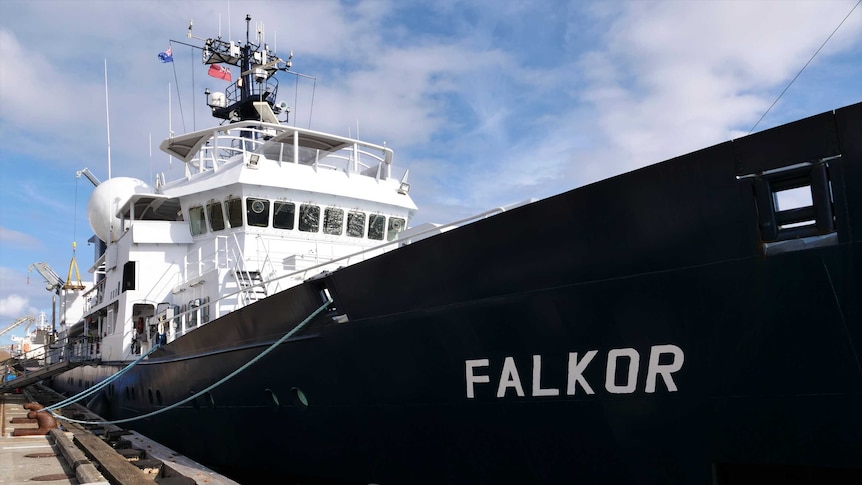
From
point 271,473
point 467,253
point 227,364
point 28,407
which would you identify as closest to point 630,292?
point 467,253

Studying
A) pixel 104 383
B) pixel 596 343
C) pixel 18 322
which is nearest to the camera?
pixel 596 343

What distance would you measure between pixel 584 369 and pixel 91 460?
697cm

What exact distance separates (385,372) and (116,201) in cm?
1400

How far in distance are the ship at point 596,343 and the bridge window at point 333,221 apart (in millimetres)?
3700

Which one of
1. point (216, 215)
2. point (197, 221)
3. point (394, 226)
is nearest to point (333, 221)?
point (394, 226)

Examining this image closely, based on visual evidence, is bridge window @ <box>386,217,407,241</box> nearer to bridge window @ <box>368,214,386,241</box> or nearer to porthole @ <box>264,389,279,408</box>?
bridge window @ <box>368,214,386,241</box>

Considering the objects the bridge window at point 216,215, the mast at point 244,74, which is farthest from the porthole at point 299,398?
the mast at point 244,74

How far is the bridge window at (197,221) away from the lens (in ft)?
39.1

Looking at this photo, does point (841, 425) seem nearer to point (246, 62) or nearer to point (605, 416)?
Answer: point (605, 416)

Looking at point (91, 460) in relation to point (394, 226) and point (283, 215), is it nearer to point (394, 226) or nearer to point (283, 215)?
point (283, 215)

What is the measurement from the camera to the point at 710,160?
4.29 metres

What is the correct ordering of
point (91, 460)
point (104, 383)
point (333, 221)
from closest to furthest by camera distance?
point (91, 460) → point (104, 383) → point (333, 221)

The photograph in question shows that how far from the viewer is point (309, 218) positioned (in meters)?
11.5

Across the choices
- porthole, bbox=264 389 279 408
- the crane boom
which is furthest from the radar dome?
the crane boom
